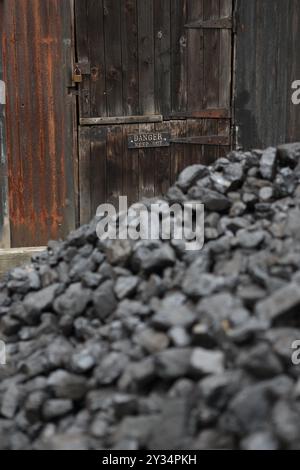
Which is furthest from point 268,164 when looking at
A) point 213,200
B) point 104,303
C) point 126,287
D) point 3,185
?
point 3,185

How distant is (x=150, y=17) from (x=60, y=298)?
318cm

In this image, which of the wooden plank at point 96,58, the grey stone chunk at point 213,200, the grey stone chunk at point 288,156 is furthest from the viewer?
the wooden plank at point 96,58

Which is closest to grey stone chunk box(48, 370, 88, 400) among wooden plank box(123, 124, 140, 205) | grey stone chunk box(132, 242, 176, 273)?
grey stone chunk box(132, 242, 176, 273)

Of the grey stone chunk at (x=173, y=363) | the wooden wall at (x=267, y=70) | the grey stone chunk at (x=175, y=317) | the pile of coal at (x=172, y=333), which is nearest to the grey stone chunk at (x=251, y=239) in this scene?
the pile of coal at (x=172, y=333)

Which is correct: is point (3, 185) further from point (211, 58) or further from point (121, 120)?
point (211, 58)

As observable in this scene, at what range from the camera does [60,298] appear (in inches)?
158

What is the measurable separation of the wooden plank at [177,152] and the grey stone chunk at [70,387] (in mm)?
3480

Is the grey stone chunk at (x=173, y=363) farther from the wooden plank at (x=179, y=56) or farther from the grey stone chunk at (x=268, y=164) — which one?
the wooden plank at (x=179, y=56)

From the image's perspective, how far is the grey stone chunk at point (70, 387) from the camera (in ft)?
10.6

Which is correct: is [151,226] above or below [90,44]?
below

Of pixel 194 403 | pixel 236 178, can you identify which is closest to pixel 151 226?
pixel 236 178

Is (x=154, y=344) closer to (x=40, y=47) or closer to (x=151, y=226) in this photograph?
(x=151, y=226)

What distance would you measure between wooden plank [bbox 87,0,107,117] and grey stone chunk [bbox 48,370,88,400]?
11.1ft

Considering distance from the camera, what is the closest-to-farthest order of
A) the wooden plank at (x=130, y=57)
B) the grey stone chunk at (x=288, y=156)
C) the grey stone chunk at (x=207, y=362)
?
the grey stone chunk at (x=207, y=362)
the grey stone chunk at (x=288, y=156)
the wooden plank at (x=130, y=57)
